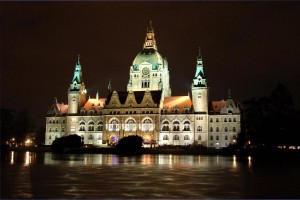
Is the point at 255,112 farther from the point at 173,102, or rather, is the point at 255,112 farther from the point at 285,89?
the point at 173,102

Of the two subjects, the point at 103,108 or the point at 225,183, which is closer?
the point at 225,183

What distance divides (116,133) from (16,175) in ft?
293

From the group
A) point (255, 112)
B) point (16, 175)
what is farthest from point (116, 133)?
point (16, 175)

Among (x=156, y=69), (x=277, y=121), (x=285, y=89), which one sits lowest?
(x=277, y=121)

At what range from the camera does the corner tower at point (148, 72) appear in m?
129

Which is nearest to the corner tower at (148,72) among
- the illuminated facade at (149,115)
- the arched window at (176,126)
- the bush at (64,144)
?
the illuminated facade at (149,115)

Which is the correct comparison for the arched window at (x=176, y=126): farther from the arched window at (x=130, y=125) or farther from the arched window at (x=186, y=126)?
the arched window at (x=130, y=125)

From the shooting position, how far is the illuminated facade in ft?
375

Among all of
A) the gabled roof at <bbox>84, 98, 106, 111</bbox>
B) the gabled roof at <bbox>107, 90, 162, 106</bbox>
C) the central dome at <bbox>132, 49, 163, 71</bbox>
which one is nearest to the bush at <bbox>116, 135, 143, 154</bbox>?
the gabled roof at <bbox>107, 90, 162, 106</bbox>

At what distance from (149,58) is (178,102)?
65.5 feet

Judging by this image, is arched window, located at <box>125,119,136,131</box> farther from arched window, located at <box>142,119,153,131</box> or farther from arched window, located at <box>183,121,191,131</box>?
arched window, located at <box>183,121,191,131</box>

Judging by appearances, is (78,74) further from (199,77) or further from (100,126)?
(199,77)

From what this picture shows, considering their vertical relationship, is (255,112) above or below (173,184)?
above

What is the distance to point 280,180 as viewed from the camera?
2700 cm
